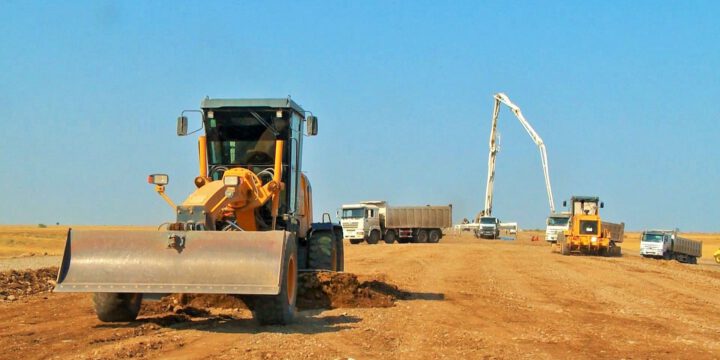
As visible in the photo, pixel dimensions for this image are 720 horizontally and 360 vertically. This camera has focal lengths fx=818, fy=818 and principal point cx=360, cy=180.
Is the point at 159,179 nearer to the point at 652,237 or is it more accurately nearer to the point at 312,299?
the point at 312,299

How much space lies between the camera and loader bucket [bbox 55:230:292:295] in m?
10.3

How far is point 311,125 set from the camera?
13281 mm

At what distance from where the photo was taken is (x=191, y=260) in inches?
409

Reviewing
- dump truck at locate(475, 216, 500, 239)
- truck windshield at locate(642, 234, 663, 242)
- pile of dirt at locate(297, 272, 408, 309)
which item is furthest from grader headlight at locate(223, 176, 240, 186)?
dump truck at locate(475, 216, 500, 239)

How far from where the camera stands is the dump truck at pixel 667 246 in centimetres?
4597

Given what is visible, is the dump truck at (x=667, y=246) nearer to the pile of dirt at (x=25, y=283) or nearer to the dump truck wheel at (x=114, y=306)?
the pile of dirt at (x=25, y=283)

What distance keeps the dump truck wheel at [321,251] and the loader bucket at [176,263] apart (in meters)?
3.77

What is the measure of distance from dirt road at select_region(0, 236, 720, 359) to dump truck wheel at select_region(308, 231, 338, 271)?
4.67 feet

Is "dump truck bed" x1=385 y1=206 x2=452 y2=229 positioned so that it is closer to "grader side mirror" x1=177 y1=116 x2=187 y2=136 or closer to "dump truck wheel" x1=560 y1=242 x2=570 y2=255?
"dump truck wheel" x1=560 y1=242 x2=570 y2=255

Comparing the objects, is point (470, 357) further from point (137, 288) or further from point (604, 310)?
point (604, 310)

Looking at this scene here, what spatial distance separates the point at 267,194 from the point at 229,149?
1.29 metres

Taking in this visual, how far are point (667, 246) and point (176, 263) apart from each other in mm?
41585

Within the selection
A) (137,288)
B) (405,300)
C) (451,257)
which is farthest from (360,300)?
(451,257)

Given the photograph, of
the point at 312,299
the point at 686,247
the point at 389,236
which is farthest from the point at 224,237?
the point at 389,236
